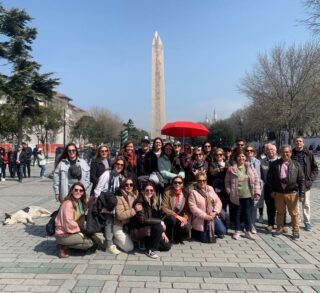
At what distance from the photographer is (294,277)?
201 inches

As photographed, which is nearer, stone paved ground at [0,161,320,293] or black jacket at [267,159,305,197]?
stone paved ground at [0,161,320,293]

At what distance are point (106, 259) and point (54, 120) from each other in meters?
45.0

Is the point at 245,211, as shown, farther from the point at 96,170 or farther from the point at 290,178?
the point at 96,170

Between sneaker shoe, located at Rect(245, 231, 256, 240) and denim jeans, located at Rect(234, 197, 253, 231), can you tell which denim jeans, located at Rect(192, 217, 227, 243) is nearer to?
denim jeans, located at Rect(234, 197, 253, 231)

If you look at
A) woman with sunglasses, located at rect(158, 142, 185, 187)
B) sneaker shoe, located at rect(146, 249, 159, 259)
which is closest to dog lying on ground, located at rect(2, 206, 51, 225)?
woman with sunglasses, located at rect(158, 142, 185, 187)

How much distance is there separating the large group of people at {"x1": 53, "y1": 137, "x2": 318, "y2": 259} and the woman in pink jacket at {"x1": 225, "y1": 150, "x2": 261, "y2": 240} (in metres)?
0.02

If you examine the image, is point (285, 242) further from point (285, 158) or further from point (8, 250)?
point (8, 250)

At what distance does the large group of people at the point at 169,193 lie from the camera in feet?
20.2

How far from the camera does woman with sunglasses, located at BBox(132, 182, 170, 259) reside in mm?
6113

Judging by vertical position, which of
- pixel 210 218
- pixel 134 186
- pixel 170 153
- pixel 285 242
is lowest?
pixel 285 242

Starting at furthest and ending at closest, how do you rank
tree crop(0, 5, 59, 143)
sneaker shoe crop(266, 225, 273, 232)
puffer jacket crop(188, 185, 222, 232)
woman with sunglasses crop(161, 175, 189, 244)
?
1. tree crop(0, 5, 59, 143)
2. sneaker shoe crop(266, 225, 273, 232)
3. puffer jacket crop(188, 185, 222, 232)
4. woman with sunglasses crop(161, 175, 189, 244)

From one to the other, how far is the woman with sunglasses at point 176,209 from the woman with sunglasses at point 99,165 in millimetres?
1241

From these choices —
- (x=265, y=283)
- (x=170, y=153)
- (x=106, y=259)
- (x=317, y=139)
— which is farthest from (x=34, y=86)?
(x=317, y=139)

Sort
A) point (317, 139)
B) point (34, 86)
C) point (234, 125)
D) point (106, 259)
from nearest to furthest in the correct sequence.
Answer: point (106, 259) → point (34, 86) → point (317, 139) → point (234, 125)
